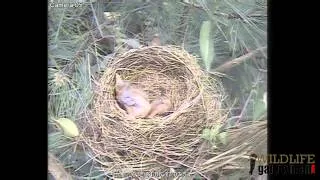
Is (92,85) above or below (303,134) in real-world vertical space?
above

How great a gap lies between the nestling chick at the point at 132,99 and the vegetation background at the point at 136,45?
0.14m

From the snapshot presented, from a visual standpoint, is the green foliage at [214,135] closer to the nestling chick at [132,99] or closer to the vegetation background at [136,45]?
the vegetation background at [136,45]

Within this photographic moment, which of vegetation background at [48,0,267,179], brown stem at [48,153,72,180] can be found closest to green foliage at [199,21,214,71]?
vegetation background at [48,0,267,179]

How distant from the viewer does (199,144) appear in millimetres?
1737

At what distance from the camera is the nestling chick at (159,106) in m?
1.73

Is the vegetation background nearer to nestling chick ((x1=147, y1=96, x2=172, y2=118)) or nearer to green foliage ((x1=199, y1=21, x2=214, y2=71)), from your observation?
green foliage ((x1=199, y1=21, x2=214, y2=71))

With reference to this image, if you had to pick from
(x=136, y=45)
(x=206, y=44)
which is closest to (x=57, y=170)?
(x=136, y=45)

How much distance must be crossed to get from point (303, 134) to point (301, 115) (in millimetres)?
101

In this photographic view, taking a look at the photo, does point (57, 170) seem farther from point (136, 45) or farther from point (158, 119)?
point (136, 45)

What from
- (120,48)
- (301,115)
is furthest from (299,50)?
(120,48)

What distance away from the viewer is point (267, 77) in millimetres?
1733

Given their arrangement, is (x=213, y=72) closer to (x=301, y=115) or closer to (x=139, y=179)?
(x=301, y=115)
